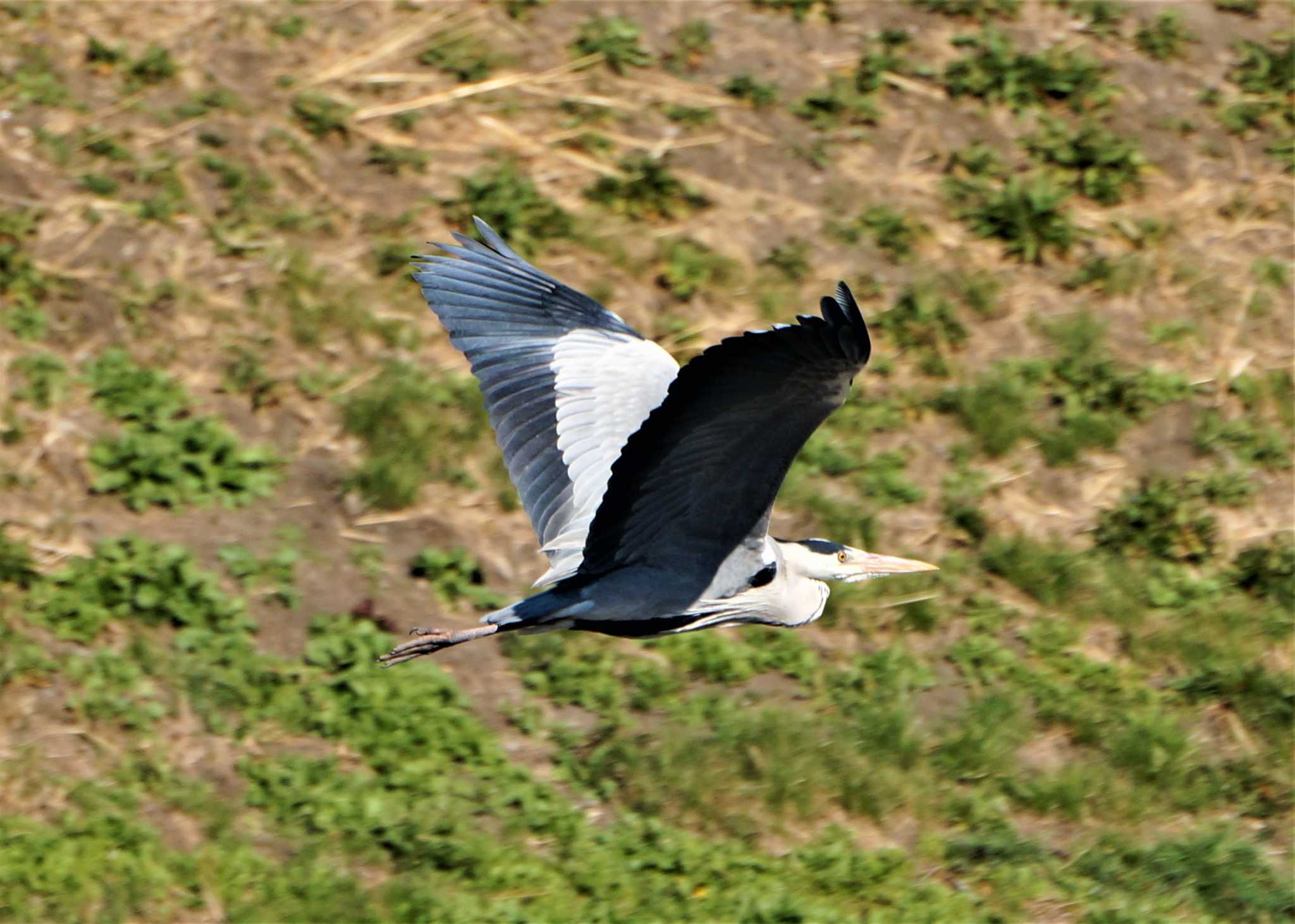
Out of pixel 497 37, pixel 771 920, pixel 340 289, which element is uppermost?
pixel 497 37

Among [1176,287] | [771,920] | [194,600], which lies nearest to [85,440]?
[194,600]

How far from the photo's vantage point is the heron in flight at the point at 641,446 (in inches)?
166

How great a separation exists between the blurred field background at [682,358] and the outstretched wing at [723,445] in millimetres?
1761

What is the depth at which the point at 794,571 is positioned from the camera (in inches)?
221

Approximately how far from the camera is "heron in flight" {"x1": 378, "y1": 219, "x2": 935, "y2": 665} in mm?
4219

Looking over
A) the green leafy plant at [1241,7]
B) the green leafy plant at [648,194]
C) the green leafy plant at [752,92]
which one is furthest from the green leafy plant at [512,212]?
the green leafy plant at [1241,7]

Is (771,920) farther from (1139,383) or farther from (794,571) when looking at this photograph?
(1139,383)

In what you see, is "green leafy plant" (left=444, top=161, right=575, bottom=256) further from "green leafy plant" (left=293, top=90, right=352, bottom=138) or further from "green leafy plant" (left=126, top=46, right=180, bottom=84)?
"green leafy plant" (left=126, top=46, right=180, bottom=84)

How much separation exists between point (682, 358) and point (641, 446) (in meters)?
3.79

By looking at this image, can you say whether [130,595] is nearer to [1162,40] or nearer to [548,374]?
[548,374]

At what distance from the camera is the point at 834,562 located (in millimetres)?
5785

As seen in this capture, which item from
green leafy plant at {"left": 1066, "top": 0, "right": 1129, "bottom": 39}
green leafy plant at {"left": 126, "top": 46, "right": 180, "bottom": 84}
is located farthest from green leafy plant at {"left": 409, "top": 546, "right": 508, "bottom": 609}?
green leafy plant at {"left": 1066, "top": 0, "right": 1129, "bottom": 39}

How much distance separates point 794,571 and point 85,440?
11.1 ft

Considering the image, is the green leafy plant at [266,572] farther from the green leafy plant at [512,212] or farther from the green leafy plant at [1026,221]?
the green leafy plant at [1026,221]
